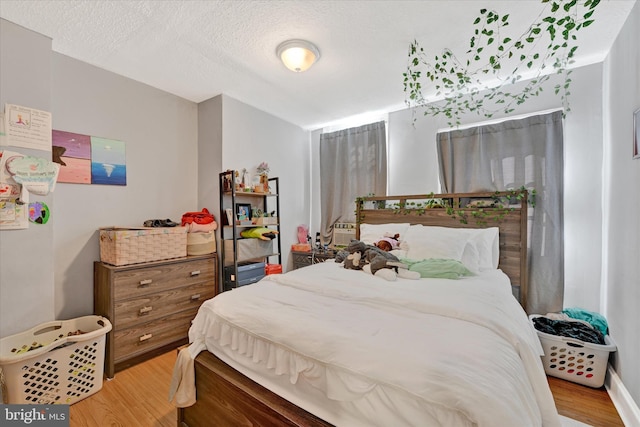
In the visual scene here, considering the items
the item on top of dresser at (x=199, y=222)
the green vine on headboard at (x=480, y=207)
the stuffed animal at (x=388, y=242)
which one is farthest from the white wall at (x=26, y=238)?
the green vine on headboard at (x=480, y=207)

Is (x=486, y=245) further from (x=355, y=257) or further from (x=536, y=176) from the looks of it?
(x=355, y=257)

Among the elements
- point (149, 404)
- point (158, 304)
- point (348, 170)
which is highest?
point (348, 170)

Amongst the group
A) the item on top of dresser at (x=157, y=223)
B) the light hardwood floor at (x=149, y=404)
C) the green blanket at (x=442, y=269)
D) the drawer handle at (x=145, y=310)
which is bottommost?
the light hardwood floor at (x=149, y=404)

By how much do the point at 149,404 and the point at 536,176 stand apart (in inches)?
137

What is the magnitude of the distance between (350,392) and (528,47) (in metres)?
2.69

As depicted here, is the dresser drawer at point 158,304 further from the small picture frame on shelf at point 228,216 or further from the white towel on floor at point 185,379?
the white towel on floor at point 185,379

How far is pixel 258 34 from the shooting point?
1.85 meters

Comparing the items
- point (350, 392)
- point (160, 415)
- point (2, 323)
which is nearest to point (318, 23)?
point (350, 392)

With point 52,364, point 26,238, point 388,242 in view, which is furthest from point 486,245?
point 26,238

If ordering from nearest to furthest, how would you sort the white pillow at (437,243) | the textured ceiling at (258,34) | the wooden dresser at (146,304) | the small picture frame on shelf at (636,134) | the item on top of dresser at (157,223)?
1. the small picture frame on shelf at (636,134)
2. the textured ceiling at (258,34)
3. the wooden dresser at (146,304)
4. the white pillow at (437,243)
5. the item on top of dresser at (157,223)

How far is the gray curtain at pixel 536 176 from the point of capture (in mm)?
2285

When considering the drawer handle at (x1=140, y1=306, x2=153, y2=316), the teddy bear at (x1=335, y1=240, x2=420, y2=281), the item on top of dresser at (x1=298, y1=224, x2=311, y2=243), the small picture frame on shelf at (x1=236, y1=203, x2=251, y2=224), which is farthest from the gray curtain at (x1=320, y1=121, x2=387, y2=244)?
the drawer handle at (x1=140, y1=306, x2=153, y2=316)

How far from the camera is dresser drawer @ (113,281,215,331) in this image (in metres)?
2.01

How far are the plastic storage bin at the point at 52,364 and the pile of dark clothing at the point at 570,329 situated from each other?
3.24 metres
